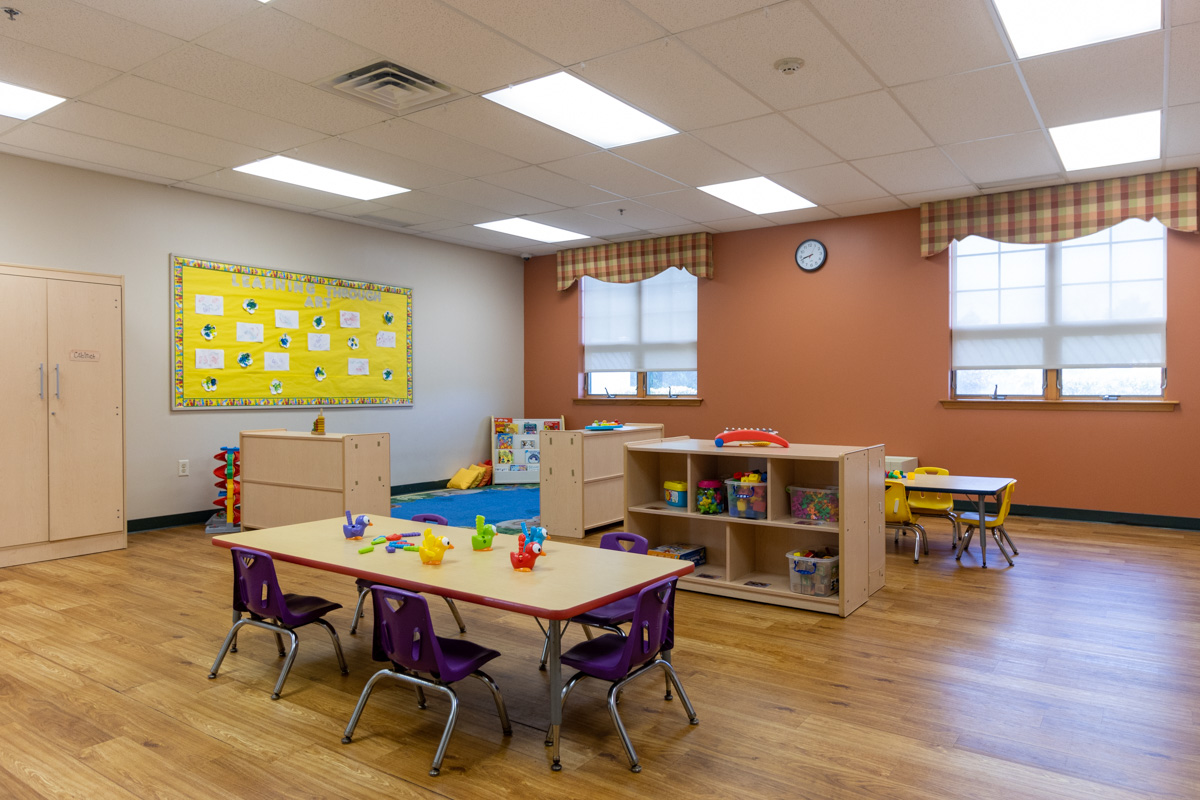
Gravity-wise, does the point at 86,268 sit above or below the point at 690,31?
below

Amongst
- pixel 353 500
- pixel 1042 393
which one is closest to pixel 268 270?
pixel 353 500

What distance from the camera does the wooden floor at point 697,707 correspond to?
248 centimetres

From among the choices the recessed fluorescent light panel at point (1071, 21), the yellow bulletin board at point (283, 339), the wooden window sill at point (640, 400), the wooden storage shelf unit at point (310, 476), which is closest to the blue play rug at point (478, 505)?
the wooden storage shelf unit at point (310, 476)

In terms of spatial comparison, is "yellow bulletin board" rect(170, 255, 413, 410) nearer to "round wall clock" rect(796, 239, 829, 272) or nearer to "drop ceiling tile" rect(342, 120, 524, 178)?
"drop ceiling tile" rect(342, 120, 524, 178)

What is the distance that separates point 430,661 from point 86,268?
213 inches

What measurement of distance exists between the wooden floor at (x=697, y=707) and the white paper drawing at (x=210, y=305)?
296cm

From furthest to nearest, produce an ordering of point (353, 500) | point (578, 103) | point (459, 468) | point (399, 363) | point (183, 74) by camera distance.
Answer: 1. point (459, 468)
2. point (399, 363)
3. point (353, 500)
4. point (578, 103)
5. point (183, 74)

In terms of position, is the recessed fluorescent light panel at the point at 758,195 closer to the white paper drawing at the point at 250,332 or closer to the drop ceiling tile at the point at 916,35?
the drop ceiling tile at the point at 916,35

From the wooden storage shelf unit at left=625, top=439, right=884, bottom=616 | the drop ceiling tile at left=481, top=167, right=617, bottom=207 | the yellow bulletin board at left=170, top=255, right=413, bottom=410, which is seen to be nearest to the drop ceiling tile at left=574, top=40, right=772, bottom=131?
the drop ceiling tile at left=481, top=167, right=617, bottom=207

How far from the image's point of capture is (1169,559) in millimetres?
5391

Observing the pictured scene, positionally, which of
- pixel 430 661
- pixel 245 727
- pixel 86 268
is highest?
pixel 86 268

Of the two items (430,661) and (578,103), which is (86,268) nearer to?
(578,103)

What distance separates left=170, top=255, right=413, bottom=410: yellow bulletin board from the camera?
6836mm

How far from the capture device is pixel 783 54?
405 centimetres
